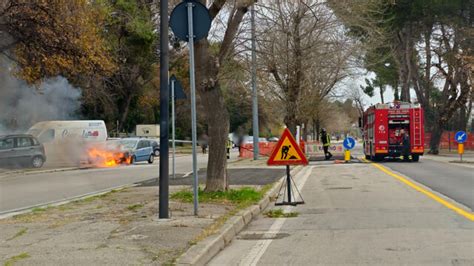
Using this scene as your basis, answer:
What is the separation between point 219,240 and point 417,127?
24.2 metres

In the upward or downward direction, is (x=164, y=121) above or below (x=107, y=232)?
above

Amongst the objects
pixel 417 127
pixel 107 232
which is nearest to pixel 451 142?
pixel 417 127

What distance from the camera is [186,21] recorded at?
1002 cm

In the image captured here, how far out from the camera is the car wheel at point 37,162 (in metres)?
26.8

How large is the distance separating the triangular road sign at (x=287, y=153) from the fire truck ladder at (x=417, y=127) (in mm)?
18987

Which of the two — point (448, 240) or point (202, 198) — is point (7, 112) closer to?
point (202, 198)

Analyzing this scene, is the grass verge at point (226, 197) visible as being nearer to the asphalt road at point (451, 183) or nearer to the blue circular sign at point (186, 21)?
the blue circular sign at point (186, 21)

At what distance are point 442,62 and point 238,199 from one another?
32.8m

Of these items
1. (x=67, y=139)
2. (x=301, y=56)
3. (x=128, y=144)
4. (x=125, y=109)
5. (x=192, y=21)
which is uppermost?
(x=301, y=56)

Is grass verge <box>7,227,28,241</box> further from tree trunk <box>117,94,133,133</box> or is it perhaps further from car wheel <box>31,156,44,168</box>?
tree trunk <box>117,94,133,133</box>

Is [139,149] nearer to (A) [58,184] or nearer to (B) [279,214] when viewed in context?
(A) [58,184]

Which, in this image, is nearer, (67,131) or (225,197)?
(225,197)

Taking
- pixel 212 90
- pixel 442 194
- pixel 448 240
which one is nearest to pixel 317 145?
pixel 442 194

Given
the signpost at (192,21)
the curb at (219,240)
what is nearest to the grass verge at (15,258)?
the curb at (219,240)
